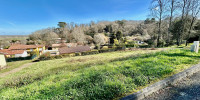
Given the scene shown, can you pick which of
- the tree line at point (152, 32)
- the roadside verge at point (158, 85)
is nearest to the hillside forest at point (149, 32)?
the tree line at point (152, 32)

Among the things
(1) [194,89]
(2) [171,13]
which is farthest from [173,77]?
(2) [171,13]

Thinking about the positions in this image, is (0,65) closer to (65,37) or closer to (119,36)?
(65,37)

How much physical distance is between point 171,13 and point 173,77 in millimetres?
19227

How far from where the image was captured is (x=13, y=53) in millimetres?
22750

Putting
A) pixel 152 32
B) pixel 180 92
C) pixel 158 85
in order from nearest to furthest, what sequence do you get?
pixel 180 92
pixel 158 85
pixel 152 32

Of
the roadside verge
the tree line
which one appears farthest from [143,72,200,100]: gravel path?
the tree line

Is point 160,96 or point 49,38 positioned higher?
point 49,38

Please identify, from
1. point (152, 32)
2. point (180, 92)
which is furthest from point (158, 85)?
point (152, 32)

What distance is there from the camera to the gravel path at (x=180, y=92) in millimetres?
1721

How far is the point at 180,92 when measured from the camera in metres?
1.88

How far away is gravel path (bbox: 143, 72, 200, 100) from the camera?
1.72 meters

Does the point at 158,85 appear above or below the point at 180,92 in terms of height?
above

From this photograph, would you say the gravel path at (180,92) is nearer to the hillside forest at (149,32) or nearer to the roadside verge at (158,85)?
the roadside verge at (158,85)

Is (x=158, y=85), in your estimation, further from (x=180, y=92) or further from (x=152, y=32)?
(x=152, y=32)
